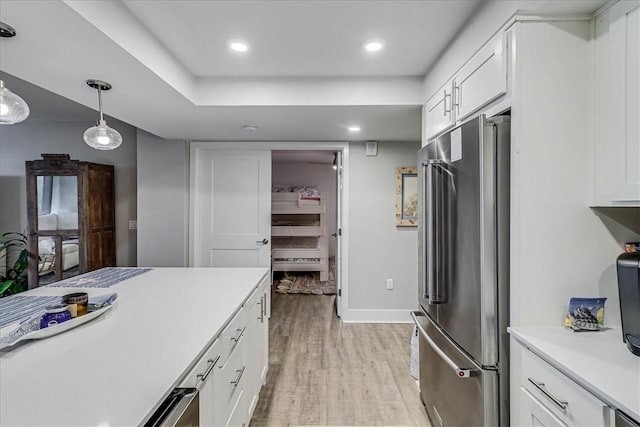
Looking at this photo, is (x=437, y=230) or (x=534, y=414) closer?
(x=534, y=414)

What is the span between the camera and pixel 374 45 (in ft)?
6.32

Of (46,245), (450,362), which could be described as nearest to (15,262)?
(46,245)

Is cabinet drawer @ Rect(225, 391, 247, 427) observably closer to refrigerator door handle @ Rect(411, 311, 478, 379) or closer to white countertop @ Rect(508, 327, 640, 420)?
refrigerator door handle @ Rect(411, 311, 478, 379)

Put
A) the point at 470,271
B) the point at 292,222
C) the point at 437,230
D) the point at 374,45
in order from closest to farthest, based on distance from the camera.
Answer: the point at 470,271 < the point at 437,230 < the point at 374,45 < the point at 292,222

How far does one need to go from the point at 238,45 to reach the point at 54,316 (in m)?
1.64

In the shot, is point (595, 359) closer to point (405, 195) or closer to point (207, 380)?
point (207, 380)

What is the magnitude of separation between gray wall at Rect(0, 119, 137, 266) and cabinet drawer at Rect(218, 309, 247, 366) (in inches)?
112

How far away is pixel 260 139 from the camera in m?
3.73

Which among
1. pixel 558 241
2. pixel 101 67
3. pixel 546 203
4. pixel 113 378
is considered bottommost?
pixel 113 378

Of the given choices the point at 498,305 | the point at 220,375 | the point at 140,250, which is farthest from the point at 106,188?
the point at 498,305

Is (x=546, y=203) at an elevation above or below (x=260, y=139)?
below

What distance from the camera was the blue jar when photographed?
1.24 metres

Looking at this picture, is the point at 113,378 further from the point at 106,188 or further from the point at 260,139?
the point at 106,188

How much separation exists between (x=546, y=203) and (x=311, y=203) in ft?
15.0
